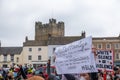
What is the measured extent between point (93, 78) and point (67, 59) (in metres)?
0.73

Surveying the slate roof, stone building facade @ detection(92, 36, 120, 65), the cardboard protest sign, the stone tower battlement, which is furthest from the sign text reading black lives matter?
the stone tower battlement

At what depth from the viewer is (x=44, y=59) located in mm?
84125

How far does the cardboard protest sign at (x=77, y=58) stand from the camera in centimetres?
805

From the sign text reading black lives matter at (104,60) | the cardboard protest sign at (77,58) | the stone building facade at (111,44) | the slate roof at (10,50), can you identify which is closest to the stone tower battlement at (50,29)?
the slate roof at (10,50)

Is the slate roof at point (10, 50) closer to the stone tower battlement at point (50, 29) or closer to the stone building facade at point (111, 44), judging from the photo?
the stone building facade at point (111, 44)

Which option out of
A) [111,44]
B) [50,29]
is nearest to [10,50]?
[111,44]

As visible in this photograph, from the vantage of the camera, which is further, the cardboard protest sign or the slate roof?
the slate roof

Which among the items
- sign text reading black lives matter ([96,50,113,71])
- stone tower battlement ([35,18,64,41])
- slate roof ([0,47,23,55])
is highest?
stone tower battlement ([35,18,64,41])

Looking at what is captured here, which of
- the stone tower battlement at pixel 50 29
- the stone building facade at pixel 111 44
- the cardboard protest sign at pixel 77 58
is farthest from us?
the stone tower battlement at pixel 50 29

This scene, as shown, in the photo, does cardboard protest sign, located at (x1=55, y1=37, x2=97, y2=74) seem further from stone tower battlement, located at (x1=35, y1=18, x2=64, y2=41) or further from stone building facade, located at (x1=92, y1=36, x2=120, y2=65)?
stone tower battlement, located at (x1=35, y1=18, x2=64, y2=41)

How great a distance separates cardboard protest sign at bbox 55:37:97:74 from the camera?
8048mm

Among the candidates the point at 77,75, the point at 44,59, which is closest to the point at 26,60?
the point at 44,59

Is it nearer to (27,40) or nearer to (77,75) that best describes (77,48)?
(77,75)

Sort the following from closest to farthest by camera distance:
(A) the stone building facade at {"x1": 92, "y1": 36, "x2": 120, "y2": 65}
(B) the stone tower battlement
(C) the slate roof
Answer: (A) the stone building facade at {"x1": 92, "y1": 36, "x2": 120, "y2": 65}
(C) the slate roof
(B) the stone tower battlement
